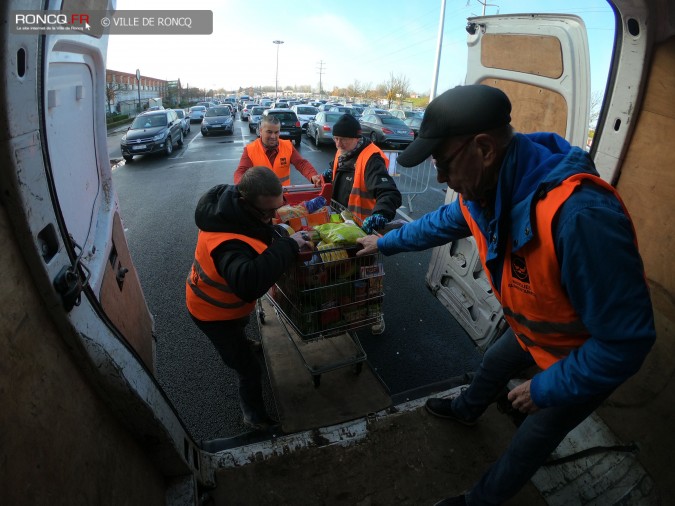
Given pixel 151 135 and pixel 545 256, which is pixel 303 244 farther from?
pixel 151 135

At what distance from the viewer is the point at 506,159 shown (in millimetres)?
1588

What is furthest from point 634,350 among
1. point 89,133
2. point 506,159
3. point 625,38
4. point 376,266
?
point 89,133

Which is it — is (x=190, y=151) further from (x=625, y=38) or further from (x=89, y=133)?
(x=625, y=38)

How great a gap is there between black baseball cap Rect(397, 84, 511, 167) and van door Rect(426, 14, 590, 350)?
1.36 meters

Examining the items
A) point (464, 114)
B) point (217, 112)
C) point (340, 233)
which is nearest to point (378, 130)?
point (217, 112)

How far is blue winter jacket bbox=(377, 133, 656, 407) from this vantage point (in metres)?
1.32

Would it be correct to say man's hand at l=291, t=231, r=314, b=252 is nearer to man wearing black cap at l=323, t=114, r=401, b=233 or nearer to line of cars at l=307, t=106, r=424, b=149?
man wearing black cap at l=323, t=114, r=401, b=233

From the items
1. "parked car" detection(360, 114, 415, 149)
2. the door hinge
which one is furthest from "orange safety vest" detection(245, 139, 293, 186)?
"parked car" detection(360, 114, 415, 149)

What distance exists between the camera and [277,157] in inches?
195

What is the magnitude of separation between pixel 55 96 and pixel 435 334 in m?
3.82

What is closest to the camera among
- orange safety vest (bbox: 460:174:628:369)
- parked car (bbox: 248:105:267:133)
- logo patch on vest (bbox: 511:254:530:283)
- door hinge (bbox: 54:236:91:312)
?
door hinge (bbox: 54:236:91:312)

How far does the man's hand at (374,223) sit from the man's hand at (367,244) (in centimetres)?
38

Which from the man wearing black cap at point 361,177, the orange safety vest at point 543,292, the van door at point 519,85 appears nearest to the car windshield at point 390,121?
the man wearing black cap at point 361,177

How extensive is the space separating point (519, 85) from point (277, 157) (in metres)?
3.02
